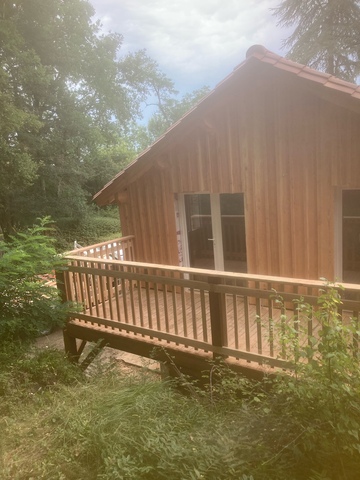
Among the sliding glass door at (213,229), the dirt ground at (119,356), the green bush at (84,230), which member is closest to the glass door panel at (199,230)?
the sliding glass door at (213,229)

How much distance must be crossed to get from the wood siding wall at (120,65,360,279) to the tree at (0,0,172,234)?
39.0 feet

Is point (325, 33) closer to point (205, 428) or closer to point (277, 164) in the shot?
point (277, 164)

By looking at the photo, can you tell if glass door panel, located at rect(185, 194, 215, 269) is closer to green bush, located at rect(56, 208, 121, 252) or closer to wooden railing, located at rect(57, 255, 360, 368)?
wooden railing, located at rect(57, 255, 360, 368)

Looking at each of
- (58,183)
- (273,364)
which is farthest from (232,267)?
(58,183)

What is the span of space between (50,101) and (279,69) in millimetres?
17054

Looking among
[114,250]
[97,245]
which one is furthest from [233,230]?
[97,245]

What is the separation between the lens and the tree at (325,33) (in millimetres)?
19531

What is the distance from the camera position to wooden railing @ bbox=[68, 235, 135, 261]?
7592 mm

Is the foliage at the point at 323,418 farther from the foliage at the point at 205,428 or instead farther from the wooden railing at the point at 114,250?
the wooden railing at the point at 114,250

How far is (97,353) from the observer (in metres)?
6.41

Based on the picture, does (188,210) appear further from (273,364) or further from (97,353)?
(273,364)

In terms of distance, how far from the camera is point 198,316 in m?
6.59

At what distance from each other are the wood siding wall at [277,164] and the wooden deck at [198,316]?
73 centimetres

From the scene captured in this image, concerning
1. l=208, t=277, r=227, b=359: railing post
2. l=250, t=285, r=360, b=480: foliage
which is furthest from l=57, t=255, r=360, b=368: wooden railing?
l=250, t=285, r=360, b=480: foliage
